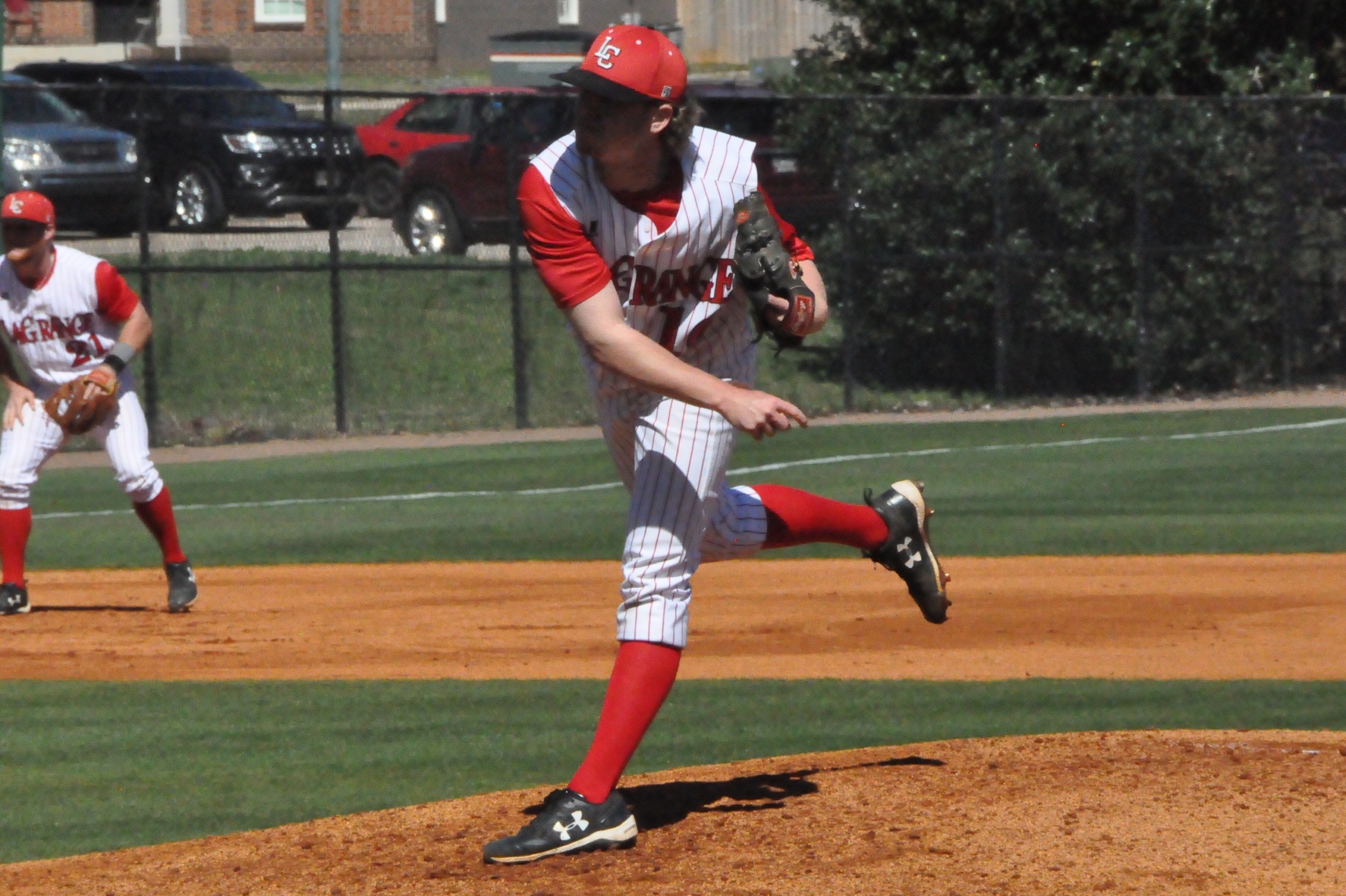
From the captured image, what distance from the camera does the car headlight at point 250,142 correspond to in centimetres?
1585

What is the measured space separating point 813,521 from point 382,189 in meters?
11.9

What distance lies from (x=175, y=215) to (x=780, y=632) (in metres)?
9.26

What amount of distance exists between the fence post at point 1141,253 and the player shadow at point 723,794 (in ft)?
42.3

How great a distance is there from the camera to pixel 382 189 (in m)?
16.4

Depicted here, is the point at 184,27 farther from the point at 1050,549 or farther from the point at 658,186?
the point at 658,186

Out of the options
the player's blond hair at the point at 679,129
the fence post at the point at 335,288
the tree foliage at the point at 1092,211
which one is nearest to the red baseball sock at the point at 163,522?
the player's blond hair at the point at 679,129

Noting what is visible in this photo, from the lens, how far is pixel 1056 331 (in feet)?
57.6

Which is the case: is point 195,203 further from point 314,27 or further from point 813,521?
point 314,27

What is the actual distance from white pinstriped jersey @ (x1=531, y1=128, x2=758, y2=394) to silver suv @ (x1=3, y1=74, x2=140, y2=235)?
11.8 m

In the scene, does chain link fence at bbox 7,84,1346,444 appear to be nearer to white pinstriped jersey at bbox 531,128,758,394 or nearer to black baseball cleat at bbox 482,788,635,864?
white pinstriped jersey at bbox 531,128,758,394

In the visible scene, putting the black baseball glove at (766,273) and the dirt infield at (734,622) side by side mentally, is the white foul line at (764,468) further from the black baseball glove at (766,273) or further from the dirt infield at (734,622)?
the black baseball glove at (766,273)

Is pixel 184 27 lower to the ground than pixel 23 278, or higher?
higher

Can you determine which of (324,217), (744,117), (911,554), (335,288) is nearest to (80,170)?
(324,217)

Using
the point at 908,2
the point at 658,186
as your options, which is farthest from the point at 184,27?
the point at 658,186
